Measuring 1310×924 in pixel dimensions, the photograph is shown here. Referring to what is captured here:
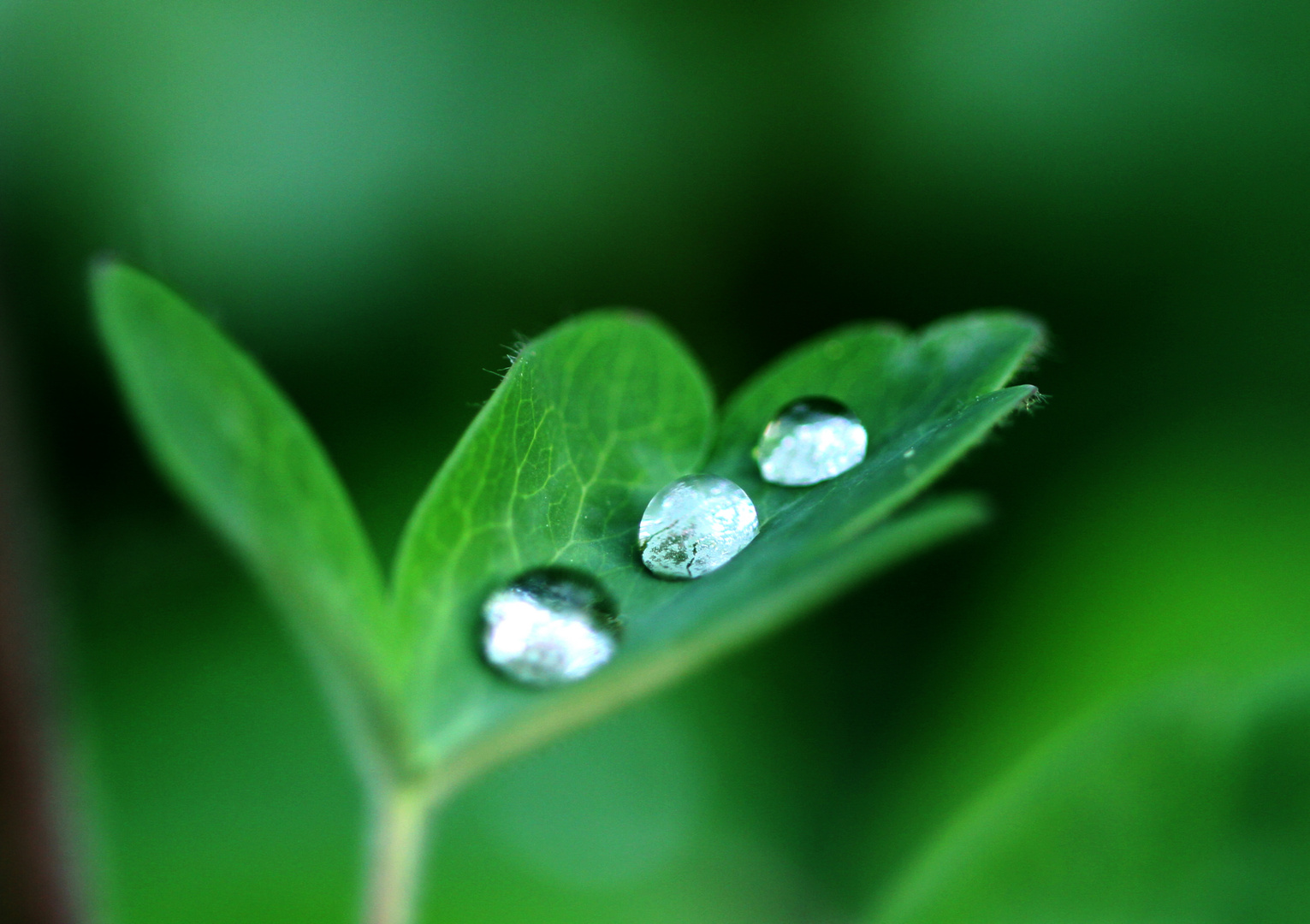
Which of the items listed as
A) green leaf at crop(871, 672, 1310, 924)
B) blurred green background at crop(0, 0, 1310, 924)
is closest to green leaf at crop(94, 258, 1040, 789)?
green leaf at crop(871, 672, 1310, 924)

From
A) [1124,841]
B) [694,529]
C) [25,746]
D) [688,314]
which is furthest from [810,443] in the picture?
[688,314]

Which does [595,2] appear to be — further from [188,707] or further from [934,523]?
[934,523]

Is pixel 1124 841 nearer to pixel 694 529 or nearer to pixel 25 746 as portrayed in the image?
pixel 694 529

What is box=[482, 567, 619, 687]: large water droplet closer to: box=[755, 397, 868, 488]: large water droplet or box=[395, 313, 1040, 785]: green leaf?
box=[395, 313, 1040, 785]: green leaf

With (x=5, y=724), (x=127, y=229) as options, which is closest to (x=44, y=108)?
(x=127, y=229)

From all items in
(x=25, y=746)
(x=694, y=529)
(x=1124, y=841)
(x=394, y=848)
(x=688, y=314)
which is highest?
(x=688, y=314)
